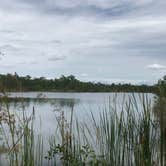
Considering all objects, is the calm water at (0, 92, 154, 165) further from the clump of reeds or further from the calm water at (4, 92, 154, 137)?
the clump of reeds

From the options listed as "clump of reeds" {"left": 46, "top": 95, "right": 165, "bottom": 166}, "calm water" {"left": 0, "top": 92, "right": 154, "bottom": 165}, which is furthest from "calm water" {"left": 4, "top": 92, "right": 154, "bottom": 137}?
"clump of reeds" {"left": 46, "top": 95, "right": 165, "bottom": 166}

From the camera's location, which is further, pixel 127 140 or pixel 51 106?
pixel 51 106

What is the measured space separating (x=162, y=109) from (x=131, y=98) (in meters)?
0.45

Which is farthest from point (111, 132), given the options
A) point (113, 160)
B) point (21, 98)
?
point (21, 98)

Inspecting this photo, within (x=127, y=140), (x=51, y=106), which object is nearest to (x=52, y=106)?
(x=51, y=106)

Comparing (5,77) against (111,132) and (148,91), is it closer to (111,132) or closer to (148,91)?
(111,132)

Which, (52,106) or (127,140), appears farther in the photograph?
(52,106)

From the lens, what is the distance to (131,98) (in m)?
4.43

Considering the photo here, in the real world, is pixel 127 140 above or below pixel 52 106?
below

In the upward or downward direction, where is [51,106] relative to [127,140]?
upward

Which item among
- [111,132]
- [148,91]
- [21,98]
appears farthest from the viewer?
[148,91]

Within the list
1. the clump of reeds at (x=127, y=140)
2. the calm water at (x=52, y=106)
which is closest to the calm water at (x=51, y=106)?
the calm water at (x=52, y=106)

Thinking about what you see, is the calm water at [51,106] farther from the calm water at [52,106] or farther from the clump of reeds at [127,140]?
the clump of reeds at [127,140]

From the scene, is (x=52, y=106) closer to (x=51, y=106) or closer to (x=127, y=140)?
(x=51, y=106)
